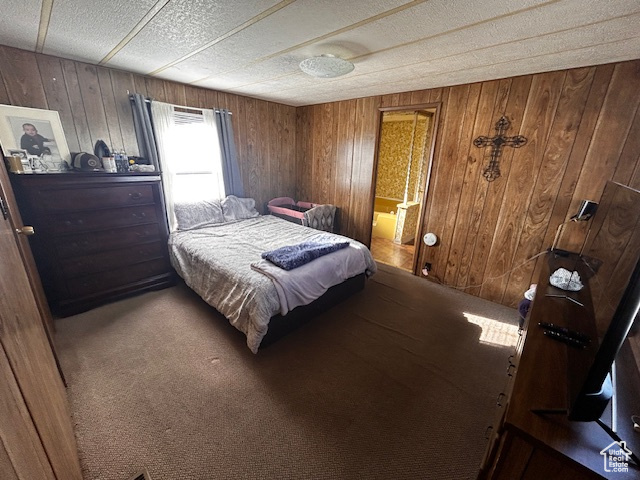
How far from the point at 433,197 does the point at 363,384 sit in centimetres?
223

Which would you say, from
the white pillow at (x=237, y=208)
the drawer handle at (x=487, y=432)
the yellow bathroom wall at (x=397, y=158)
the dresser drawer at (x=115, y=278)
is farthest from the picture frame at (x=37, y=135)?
the yellow bathroom wall at (x=397, y=158)

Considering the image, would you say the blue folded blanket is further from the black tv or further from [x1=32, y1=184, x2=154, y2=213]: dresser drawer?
the black tv

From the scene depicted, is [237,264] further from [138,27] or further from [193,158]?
[193,158]

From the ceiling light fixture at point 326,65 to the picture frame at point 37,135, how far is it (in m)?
2.27

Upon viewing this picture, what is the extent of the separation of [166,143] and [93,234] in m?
1.26

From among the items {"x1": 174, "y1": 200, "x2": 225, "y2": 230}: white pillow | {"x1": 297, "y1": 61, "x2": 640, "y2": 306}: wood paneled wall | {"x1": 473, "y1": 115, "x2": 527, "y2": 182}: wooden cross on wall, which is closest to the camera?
{"x1": 297, "y1": 61, "x2": 640, "y2": 306}: wood paneled wall

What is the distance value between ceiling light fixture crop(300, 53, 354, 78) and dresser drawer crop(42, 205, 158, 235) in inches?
80.4

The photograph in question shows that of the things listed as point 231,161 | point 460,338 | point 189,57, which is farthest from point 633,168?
point 231,161

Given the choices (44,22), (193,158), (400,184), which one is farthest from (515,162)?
(44,22)

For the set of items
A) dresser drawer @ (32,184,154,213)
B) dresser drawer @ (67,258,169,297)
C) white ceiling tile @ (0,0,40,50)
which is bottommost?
dresser drawer @ (67,258,169,297)

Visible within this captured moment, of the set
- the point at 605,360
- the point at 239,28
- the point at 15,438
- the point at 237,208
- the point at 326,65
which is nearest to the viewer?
the point at 15,438

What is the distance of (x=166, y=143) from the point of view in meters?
2.92

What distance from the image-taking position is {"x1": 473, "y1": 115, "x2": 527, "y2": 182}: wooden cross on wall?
242cm

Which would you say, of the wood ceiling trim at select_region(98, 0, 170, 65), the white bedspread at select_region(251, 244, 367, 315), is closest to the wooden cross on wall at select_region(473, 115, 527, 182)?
the white bedspread at select_region(251, 244, 367, 315)
